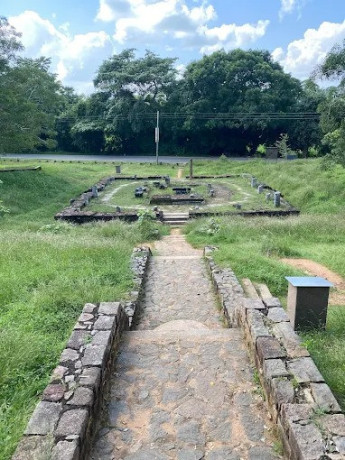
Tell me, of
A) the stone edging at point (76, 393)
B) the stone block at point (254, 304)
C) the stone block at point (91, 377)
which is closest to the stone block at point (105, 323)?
the stone edging at point (76, 393)

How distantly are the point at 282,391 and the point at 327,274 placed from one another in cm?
601

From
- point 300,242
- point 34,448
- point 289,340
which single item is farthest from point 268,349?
point 300,242

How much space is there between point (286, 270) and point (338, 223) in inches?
240

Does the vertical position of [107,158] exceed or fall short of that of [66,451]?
it exceeds it

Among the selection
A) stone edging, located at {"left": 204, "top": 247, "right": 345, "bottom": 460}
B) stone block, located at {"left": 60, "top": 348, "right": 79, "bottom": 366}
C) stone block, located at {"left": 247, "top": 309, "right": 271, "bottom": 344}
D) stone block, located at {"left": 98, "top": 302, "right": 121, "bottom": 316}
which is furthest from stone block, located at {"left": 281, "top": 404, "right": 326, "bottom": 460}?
stone block, located at {"left": 98, "top": 302, "right": 121, "bottom": 316}

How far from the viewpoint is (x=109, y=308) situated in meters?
5.03

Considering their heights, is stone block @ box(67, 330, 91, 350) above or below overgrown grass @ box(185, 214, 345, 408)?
above

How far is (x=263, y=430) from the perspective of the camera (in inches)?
137

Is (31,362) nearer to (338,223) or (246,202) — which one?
(338,223)

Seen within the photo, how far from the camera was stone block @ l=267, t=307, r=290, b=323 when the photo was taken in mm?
4858

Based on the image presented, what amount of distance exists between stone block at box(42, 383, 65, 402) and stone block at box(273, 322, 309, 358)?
221 cm

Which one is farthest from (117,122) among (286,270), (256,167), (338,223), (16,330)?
(16,330)

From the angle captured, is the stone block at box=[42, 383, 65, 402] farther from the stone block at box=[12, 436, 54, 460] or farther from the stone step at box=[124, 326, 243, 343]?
the stone step at box=[124, 326, 243, 343]

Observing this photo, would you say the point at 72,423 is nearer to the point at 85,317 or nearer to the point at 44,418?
Result: the point at 44,418
